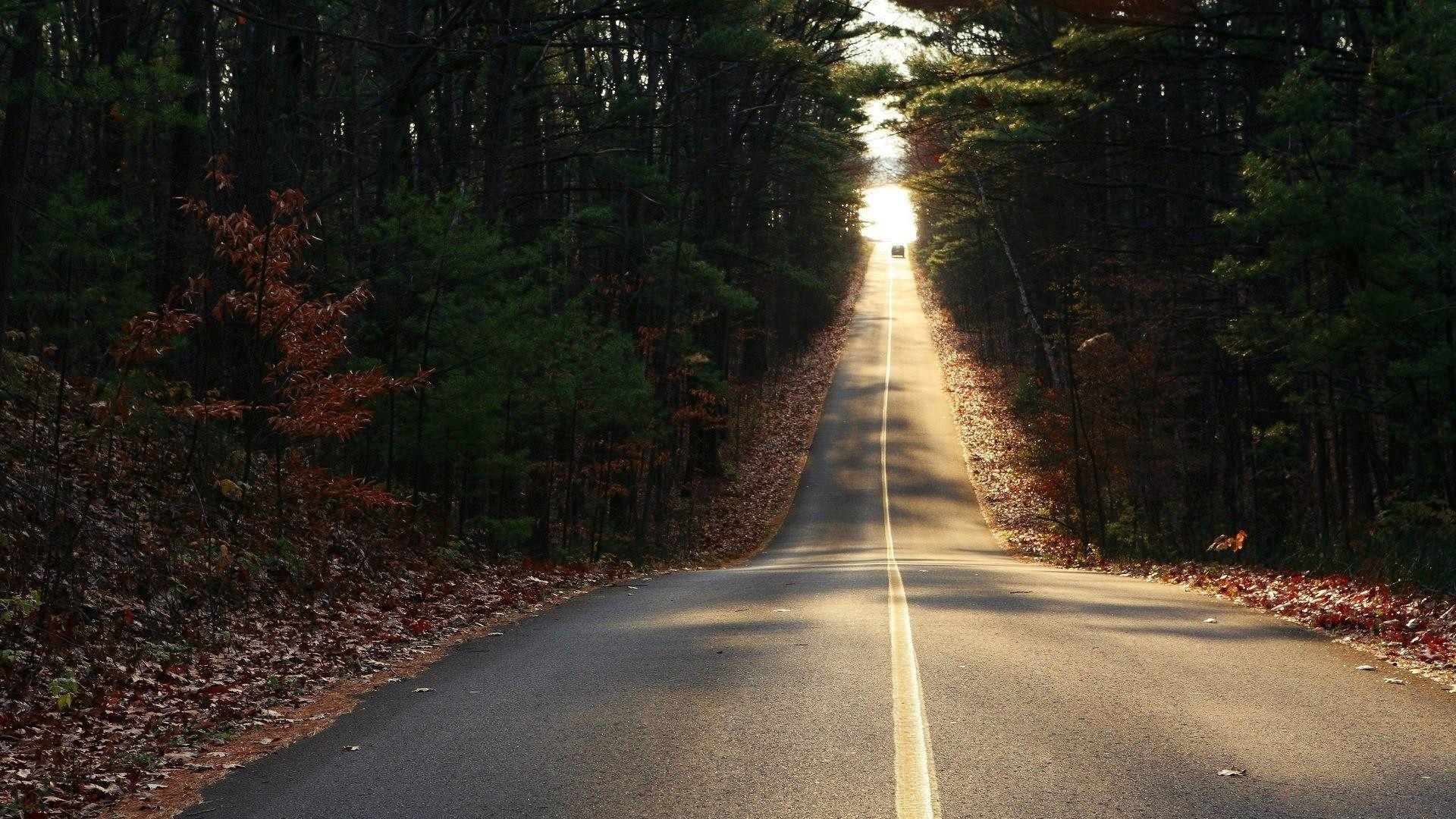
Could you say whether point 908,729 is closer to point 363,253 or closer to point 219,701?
point 219,701

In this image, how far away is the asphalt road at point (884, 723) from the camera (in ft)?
19.1

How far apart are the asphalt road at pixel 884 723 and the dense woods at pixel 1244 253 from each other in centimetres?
526

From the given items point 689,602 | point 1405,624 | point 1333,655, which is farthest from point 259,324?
point 1405,624

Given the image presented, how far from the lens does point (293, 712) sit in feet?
27.6

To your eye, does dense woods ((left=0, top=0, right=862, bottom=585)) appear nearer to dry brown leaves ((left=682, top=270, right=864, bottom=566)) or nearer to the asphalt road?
dry brown leaves ((left=682, top=270, right=864, bottom=566))

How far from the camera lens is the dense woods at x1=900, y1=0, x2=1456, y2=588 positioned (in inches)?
625

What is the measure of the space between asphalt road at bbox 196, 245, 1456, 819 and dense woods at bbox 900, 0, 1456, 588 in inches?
207

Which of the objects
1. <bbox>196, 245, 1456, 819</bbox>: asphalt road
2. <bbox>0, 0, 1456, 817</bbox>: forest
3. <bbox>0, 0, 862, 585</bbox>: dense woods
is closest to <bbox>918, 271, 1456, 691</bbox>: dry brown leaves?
<bbox>0, 0, 1456, 817</bbox>: forest

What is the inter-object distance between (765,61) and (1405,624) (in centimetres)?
1339

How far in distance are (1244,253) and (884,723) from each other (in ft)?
58.8

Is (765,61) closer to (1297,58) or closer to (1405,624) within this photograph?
(1297,58)

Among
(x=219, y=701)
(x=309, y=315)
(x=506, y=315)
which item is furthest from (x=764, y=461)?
(x=219, y=701)

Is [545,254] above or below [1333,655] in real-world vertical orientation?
above

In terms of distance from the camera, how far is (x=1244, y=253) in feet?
73.7
